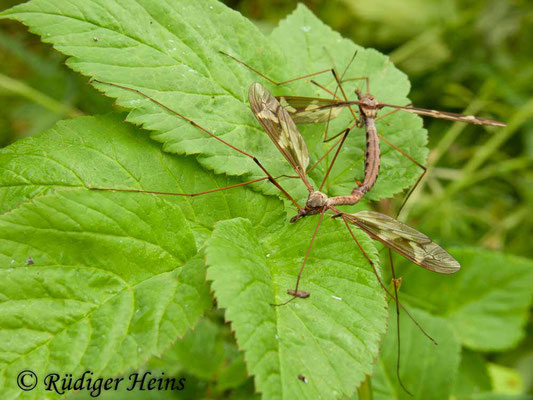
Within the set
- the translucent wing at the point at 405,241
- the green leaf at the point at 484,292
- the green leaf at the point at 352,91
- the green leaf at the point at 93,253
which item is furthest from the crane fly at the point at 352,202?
the green leaf at the point at 484,292

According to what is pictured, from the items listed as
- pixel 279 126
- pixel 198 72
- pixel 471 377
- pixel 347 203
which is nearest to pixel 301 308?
pixel 347 203

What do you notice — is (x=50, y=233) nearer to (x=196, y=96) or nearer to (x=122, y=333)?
(x=122, y=333)

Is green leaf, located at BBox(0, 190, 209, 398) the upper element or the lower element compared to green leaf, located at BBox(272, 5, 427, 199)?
lower

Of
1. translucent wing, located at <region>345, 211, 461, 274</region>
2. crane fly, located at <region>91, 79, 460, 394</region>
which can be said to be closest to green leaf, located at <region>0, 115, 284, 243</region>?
crane fly, located at <region>91, 79, 460, 394</region>

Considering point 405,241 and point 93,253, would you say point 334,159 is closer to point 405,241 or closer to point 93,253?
point 405,241

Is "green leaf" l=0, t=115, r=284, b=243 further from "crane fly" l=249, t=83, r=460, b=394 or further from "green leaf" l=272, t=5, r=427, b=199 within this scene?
"green leaf" l=272, t=5, r=427, b=199
